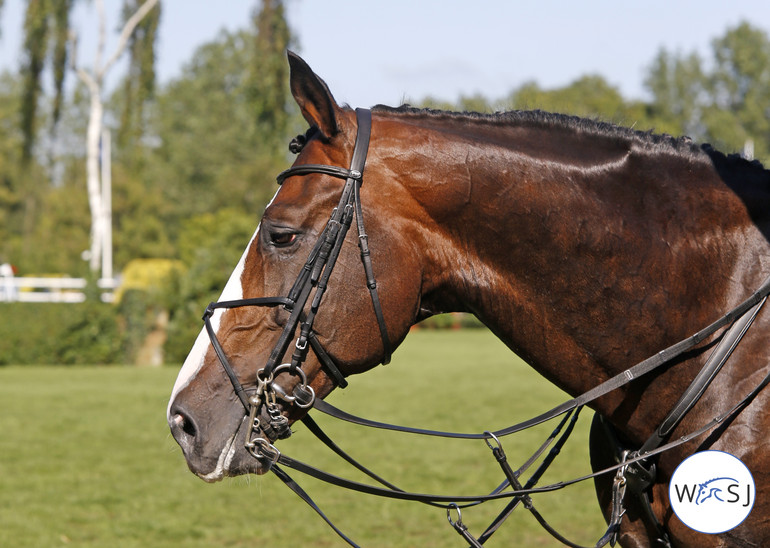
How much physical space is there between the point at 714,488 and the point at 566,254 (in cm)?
86

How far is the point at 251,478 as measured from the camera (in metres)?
8.73

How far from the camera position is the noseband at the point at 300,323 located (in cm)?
255

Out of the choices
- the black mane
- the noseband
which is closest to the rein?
the noseband

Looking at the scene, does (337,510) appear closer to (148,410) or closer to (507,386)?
(148,410)

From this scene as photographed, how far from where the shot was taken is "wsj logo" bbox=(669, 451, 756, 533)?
257 cm

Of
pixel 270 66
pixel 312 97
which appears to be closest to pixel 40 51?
pixel 270 66

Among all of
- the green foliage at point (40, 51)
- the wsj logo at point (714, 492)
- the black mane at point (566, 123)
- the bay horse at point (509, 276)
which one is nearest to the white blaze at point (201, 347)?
the bay horse at point (509, 276)

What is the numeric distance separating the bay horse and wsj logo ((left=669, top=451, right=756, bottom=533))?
0.04m

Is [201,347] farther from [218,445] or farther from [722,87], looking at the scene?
[722,87]

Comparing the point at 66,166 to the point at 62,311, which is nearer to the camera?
the point at 62,311

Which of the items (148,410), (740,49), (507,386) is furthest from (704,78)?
(148,410)

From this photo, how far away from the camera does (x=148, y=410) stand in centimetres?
1446

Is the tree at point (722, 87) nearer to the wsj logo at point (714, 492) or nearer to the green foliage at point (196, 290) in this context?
the green foliage at point (196, 290)

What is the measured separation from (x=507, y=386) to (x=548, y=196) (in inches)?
585
